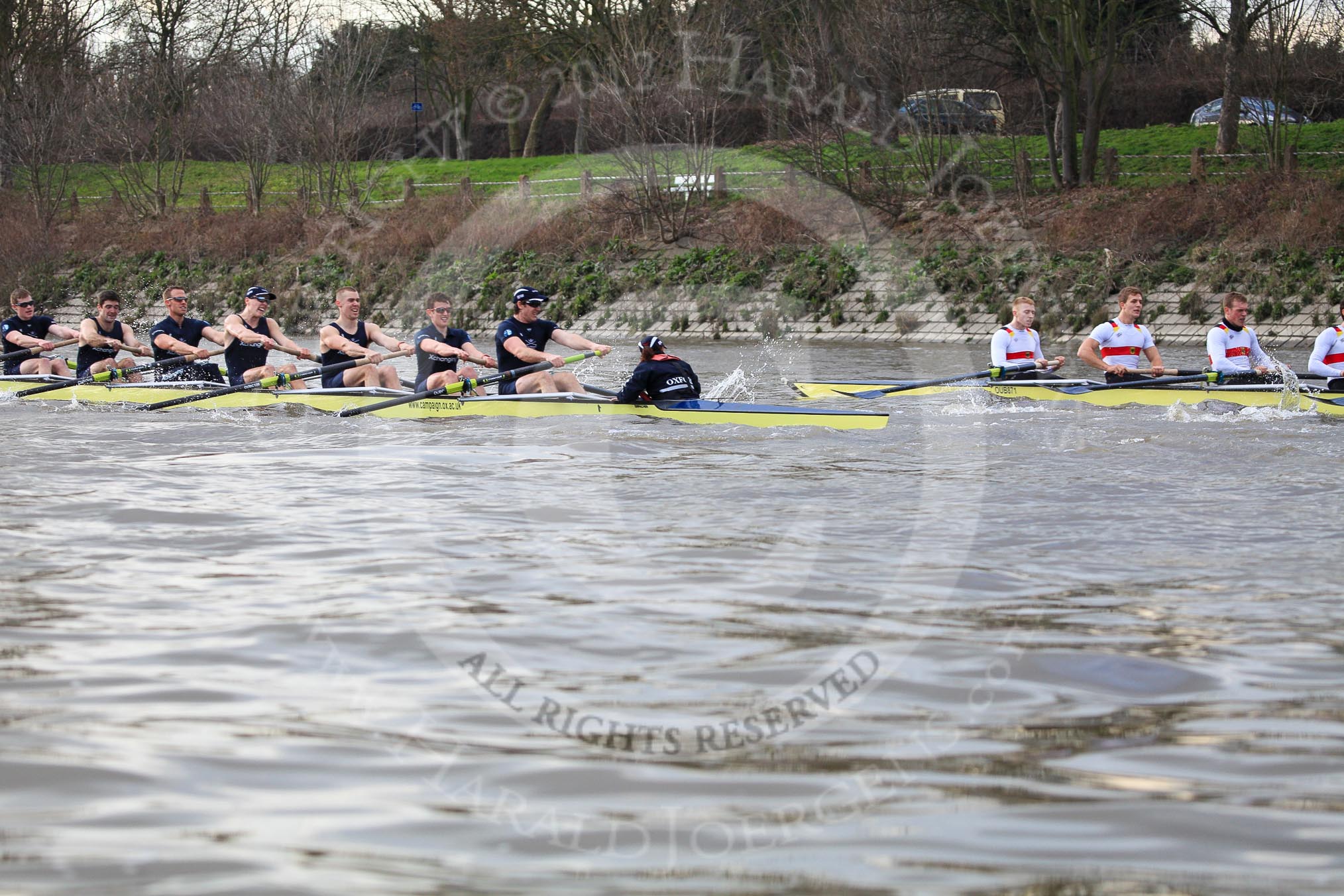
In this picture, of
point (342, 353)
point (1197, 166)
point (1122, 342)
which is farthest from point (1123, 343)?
point (1197, 166)

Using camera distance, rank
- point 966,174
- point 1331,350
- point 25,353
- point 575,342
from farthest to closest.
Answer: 1. point 966,174
2. point 25,353
3. point 575,342
4. point 1331,350

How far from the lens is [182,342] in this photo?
631 inches

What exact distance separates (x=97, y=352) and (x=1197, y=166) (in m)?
20.3

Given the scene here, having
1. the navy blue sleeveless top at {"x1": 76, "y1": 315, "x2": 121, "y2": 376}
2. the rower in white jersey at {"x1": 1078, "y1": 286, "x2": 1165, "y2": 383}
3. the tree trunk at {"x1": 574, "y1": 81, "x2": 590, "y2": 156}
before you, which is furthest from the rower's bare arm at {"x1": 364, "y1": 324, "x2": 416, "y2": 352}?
the tree trunk at {"x1": 574, "y1": 81, "x2": 590, "y2": 156}

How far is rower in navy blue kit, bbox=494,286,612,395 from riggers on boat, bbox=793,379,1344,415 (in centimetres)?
289

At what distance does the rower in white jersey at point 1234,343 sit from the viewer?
13.8 metres

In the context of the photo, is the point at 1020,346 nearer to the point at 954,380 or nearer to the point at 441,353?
the point at 954,380

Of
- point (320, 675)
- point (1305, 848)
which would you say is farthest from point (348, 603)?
point (1305, 848)

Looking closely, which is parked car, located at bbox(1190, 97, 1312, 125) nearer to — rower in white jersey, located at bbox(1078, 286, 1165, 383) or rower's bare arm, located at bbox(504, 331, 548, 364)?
rower in white jersey, located at bbox(1078, 286, 1165, 383)

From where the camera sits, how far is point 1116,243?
83.9ft

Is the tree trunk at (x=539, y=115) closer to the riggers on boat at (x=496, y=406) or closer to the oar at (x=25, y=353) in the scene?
the oar at (x=25, y=353)

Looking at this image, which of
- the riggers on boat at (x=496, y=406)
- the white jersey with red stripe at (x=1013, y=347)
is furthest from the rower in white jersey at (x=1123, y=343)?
the riggers on boat at (x=496, y=406)

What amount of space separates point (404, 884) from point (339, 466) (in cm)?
739

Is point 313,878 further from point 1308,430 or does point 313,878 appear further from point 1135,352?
point 1135,352
